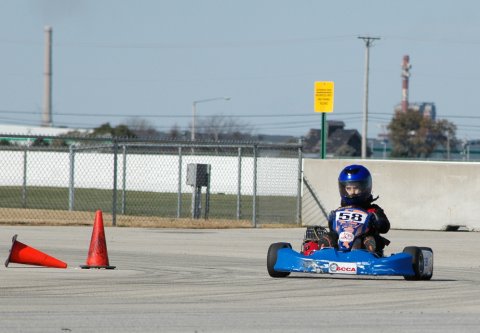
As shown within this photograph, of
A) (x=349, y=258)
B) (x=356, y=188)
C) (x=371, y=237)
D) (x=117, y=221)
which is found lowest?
(x=349, y=258)

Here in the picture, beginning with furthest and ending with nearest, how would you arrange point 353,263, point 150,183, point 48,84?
point 48,84
point 150,183
point 353,263

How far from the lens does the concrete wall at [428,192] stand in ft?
83.2

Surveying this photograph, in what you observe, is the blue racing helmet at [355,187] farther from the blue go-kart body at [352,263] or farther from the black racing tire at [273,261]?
the black racing tire at [273,261]

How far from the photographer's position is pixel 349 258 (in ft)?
41.6

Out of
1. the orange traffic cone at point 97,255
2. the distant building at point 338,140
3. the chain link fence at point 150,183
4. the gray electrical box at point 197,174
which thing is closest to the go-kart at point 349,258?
the orange traffic cone at point 97,255

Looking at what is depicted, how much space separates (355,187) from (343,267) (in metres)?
1.18

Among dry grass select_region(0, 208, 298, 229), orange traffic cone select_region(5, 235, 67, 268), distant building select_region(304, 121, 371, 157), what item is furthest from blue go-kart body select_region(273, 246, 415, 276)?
distant building select_region(304, 121, 371, 157)

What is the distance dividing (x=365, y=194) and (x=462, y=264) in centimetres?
Answer: 341

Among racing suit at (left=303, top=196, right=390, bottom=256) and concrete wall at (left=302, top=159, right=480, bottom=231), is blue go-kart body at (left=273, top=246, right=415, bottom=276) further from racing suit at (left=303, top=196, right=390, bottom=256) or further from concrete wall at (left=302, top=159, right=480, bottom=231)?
concrete wall at (left=302, top=159, right=480, bottom=231)

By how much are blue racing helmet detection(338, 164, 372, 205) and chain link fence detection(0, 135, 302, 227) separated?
10.6 m

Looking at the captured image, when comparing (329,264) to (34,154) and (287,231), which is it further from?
(34,154)

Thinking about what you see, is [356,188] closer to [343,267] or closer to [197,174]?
[343,267]

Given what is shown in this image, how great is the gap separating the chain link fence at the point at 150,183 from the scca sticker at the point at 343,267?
37.5ft

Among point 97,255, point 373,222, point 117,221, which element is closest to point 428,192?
point 117,221
